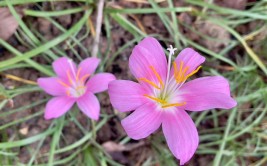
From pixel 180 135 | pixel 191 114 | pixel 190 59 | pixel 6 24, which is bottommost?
pixel 191 114

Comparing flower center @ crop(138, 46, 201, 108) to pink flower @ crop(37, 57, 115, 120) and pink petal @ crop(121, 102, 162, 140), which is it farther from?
pink flower @ crop(37, 57, 115, 120)

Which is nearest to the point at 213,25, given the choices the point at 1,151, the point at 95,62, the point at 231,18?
the point at 231,18

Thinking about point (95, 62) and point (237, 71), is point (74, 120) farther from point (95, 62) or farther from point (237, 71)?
point (237, 71)

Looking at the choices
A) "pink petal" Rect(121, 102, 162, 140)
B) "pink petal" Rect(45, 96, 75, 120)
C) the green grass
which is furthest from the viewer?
the green grass

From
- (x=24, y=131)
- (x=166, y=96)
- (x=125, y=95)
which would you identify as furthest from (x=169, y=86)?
(x=24, y=131)

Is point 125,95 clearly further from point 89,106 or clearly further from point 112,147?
point 112,147

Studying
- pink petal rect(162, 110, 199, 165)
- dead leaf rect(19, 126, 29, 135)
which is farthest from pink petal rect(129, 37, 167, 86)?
dead leaf rect(19, 126, 29, 135)

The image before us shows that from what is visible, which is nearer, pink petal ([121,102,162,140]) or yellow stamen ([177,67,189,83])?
pink petal ([121,102,162,140])
